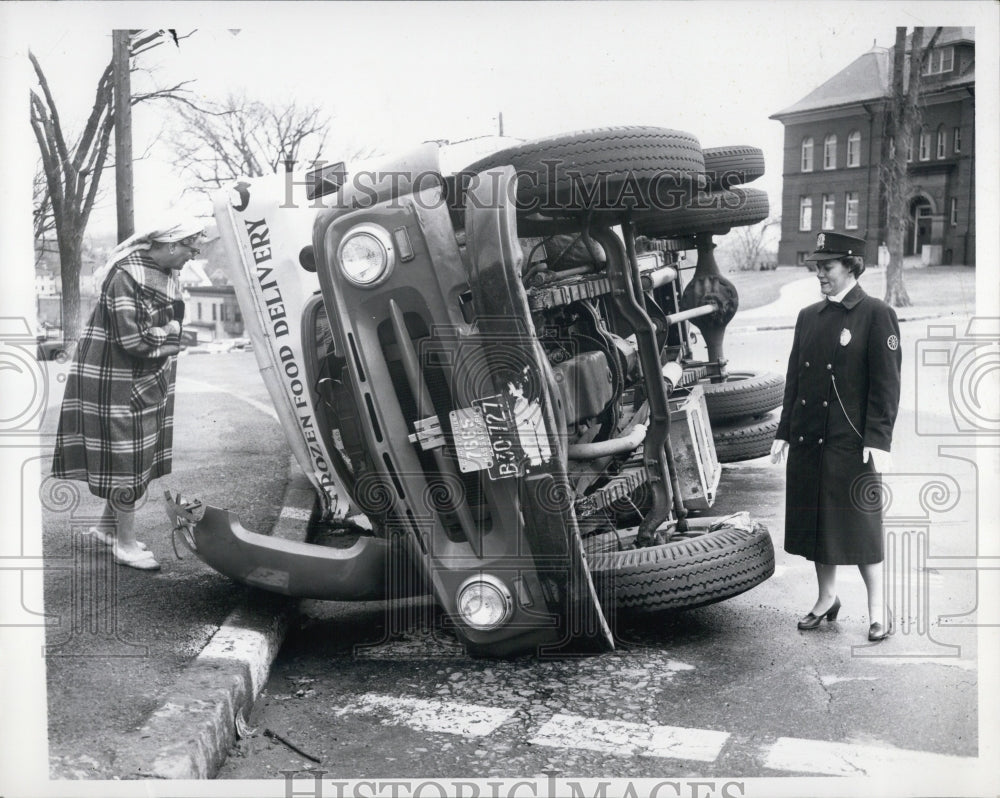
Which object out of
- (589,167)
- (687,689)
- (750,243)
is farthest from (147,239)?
(750,243)

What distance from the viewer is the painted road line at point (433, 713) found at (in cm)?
357

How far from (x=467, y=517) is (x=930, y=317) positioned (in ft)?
6.64

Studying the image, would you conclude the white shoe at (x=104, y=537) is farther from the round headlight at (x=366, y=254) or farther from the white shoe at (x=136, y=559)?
the round headlight at (x=366, y=254)

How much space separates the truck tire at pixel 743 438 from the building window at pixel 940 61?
2540mm

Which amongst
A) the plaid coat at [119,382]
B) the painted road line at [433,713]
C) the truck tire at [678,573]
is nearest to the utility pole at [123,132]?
the plaid coat at [119,382]

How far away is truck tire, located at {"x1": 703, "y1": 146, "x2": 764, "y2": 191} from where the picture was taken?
480 cm

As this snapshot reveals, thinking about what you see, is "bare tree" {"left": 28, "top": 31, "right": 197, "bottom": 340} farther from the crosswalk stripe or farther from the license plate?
the crosswalk stripe

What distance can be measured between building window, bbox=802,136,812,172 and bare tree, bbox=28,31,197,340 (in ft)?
8.73

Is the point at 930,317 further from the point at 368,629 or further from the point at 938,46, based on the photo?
the point at 368,629

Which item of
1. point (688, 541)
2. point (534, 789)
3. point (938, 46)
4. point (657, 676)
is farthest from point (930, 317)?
point (534, 789)

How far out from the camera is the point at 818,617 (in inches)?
175

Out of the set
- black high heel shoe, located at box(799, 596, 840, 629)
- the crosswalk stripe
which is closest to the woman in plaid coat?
the crosswalk stripe

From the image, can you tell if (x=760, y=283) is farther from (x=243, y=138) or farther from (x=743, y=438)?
(x=243, y=138)

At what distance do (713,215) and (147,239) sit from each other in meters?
2.72
